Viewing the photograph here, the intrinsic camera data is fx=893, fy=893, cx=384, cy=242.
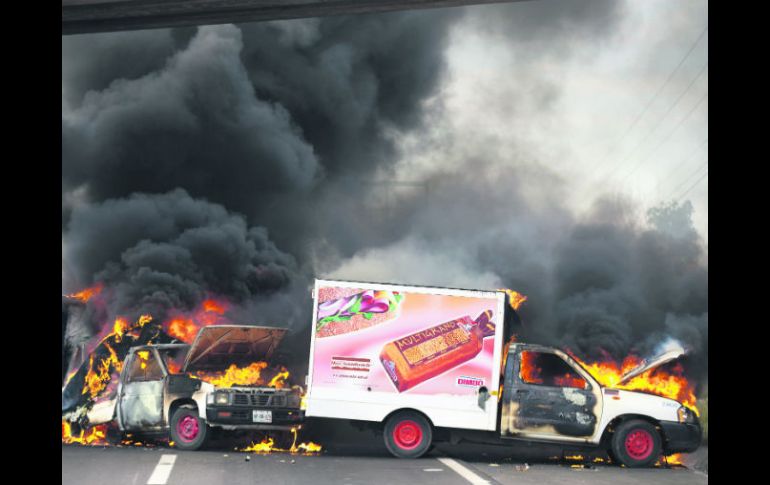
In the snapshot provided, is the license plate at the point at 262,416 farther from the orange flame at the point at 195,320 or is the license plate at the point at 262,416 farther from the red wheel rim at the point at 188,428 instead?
the orange flame at the point at 195,320

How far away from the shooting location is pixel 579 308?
17.9 m

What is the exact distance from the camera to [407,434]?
1445 cm

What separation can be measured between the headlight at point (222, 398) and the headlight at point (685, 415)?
23.7 feet

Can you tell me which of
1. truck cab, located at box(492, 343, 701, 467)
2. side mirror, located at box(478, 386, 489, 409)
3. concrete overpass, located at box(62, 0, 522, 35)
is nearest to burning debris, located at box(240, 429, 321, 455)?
side mirror, located at box(478, 386, 489, 409)

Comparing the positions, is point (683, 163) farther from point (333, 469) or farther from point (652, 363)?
point (333, 469)

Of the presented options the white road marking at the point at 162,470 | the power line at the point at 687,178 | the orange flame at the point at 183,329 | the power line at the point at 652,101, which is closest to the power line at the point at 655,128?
the power line at the point at 652,101

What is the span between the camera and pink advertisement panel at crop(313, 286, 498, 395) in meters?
14.3

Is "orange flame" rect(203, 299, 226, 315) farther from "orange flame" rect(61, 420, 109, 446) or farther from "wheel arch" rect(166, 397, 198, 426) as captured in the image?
"wheel arch" rect(166, 397, 198, 426)

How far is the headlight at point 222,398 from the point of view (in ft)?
48.1

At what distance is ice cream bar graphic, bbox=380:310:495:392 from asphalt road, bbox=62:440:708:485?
139cm
